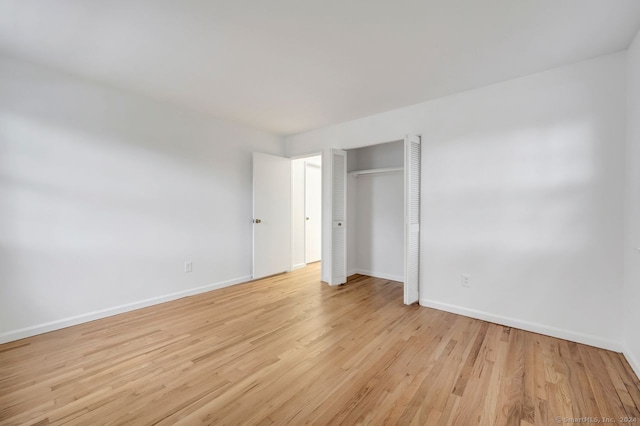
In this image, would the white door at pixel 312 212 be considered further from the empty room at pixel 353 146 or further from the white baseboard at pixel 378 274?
the empty room at pixel 353 146

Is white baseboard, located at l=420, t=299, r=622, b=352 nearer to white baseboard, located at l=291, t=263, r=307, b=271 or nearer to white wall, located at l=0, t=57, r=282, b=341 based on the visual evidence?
white baseboard, located at l=291, t=263, r=307, b=271

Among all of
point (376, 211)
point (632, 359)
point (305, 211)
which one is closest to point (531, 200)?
point (632, 359)

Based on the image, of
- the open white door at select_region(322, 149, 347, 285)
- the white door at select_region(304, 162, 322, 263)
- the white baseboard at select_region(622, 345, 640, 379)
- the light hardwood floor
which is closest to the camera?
the light hardwood floor

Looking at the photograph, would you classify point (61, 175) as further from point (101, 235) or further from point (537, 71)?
point (537, 71)

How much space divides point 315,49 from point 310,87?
0.69m

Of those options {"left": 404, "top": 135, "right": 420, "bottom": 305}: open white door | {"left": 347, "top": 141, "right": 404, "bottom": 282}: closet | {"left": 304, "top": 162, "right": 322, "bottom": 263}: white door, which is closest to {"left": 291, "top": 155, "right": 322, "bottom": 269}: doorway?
{"left": 304, "top": 162, "right": 322, "bottom": 263}: white door

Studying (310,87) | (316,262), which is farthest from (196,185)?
(316,262)

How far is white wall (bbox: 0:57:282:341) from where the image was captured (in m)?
2.44

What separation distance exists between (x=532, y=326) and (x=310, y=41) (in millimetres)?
3269

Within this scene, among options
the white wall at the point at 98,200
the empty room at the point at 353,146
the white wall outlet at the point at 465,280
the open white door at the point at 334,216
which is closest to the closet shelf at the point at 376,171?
the open white door at the point at 334,216

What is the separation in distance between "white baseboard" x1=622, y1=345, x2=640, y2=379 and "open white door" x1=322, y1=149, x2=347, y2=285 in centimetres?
292

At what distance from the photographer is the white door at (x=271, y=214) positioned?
4.34m

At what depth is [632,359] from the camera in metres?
2.00

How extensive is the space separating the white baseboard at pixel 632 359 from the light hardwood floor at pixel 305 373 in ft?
0.15
